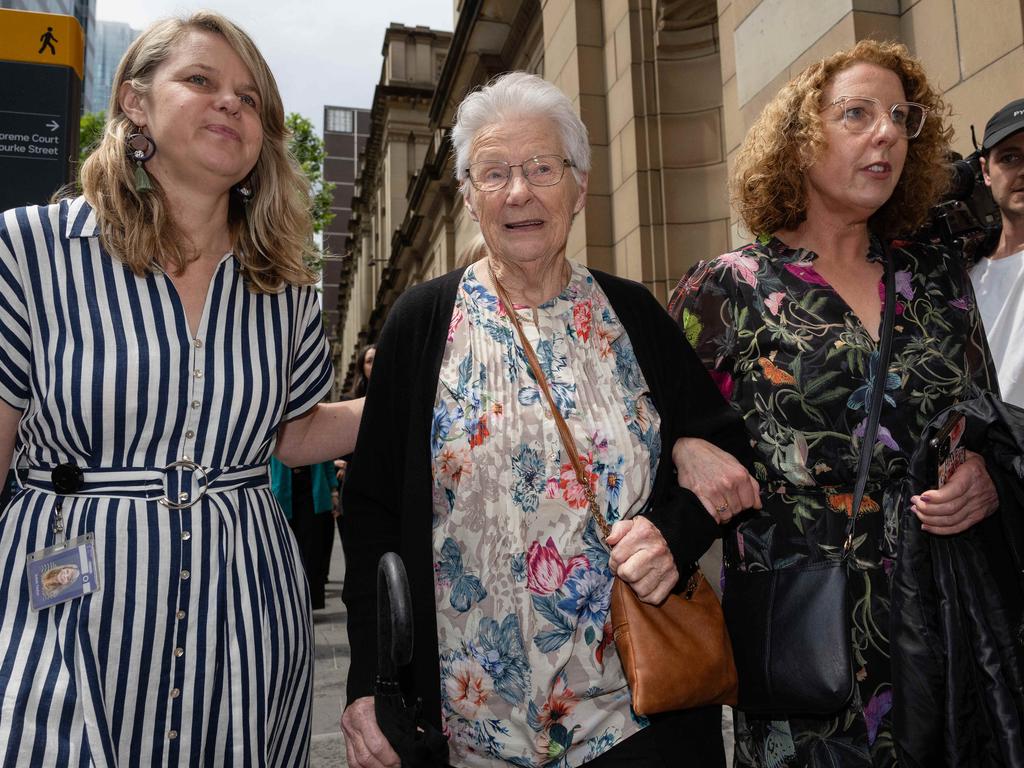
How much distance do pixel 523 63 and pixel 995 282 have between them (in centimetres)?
1341

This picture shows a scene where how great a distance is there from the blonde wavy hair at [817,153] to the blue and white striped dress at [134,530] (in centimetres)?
160

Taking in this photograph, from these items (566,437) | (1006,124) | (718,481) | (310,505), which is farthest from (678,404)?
(310,505)

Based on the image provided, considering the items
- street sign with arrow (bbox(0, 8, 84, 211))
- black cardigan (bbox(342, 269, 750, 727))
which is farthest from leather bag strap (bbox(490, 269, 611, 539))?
street sign with arrow (bbox(0, 8, 84, 211))

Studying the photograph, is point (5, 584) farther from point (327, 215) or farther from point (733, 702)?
point (327, 215)

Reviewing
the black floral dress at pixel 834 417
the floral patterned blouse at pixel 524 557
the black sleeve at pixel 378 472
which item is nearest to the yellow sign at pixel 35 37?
the black sleeve at pixel 378 472

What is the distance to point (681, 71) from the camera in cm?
888

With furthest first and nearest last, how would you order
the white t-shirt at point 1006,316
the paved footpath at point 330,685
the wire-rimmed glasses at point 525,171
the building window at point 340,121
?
1. the building window at point 340,121
2. the paved footpath at point 330,685
3. the white t-shirt at point 1006,316
4. the wire-rimmed glasses at point 525,171

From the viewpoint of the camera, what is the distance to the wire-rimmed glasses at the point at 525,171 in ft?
7.11

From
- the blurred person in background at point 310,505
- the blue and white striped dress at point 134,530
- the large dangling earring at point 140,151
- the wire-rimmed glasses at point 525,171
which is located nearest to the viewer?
the blue and white striped dress at point 134,530

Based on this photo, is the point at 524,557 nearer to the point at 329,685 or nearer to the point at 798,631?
the point at 798,631

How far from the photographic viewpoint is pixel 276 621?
77.5 inches

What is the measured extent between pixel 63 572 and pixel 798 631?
5.38ft

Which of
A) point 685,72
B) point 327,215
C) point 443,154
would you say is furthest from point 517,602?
point 327,215

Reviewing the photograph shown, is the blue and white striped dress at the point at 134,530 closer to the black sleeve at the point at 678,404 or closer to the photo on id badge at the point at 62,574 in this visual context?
the photo on id badge at the point at 62,574
